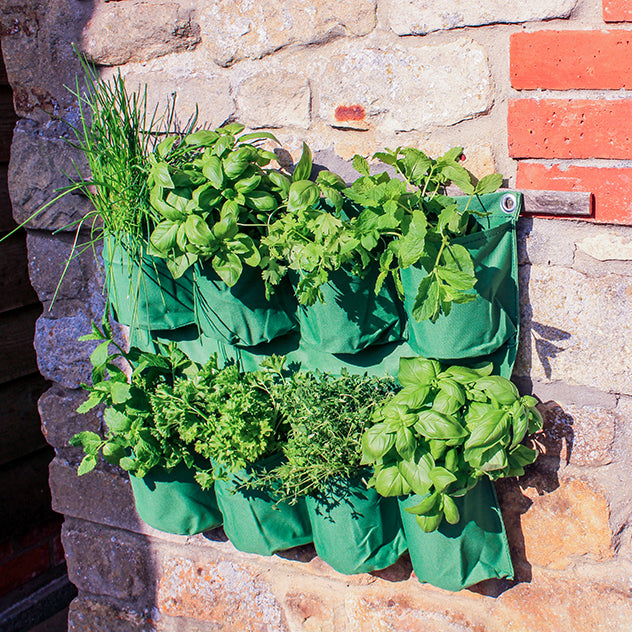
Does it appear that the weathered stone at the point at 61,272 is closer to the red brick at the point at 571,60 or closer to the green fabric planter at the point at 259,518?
the green fabric planter at the point at 259,518

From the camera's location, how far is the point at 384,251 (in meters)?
0.91

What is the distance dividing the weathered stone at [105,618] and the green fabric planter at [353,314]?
35.8 inches

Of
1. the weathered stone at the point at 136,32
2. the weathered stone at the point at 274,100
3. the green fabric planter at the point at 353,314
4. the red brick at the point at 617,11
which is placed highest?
the weathered stone at the point at 136,32

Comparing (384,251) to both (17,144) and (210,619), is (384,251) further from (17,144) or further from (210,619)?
(210,619)

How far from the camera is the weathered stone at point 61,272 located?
133 centimetres

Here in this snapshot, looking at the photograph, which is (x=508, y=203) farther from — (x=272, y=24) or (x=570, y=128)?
(x=272, y=24)

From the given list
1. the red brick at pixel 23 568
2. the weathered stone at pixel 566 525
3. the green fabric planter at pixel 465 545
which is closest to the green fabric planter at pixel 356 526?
the green fabric planter at pixel 465 545

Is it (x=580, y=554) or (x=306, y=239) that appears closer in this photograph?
(x=306, y=239)

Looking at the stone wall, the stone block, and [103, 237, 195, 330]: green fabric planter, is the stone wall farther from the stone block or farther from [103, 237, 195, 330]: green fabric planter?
[103, 237, 195, 330]: green fabric planter

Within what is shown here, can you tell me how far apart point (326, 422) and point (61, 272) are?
718 mm

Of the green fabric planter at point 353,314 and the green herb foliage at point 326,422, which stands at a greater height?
the green fabric planter at point 353,314

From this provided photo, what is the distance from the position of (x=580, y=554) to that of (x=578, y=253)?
54 centimetres

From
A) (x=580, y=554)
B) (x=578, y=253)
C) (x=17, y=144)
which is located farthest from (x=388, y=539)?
(x=17, y=144)

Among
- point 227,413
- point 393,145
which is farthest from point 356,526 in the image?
point 393,145
